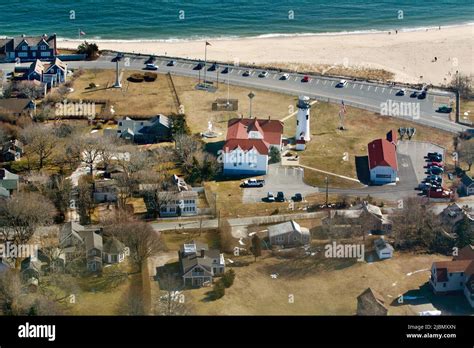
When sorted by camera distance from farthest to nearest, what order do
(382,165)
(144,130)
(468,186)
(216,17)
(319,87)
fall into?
(216,17) < (319,87) < (144,130) < (382,165) < (468,186)

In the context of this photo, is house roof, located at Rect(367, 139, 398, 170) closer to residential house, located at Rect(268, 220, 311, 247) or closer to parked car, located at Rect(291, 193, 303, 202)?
parked car, located at Rect(291, 193, 303, 202)

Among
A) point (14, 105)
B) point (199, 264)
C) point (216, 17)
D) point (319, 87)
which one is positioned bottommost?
point (199, 264)

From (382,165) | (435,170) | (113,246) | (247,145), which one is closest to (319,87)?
(247,145)

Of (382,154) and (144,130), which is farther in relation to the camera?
(144,130)

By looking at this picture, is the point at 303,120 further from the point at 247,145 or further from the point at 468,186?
the point at 468,186

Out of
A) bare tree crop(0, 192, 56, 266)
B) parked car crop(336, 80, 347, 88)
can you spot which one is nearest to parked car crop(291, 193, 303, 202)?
bare tree crop(0, 192, 56, 266)

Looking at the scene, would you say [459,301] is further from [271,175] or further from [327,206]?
[271,175]
